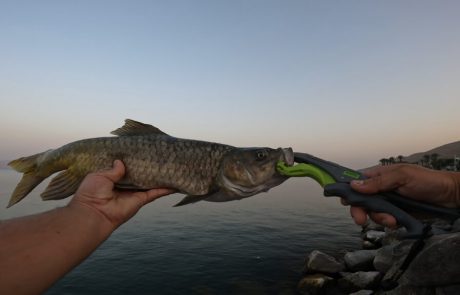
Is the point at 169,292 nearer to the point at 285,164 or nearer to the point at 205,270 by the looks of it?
the point at 205,270

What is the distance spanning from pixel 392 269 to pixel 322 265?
741cm

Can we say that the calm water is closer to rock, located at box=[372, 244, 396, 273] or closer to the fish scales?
rock, located at box=[372, 244, 396, 273]

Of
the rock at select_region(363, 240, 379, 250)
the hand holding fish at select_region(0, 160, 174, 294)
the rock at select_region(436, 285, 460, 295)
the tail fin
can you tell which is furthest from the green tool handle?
the rock at select_region(363, 240, 379, 250)

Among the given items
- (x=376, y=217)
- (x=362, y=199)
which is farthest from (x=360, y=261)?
(x=362, y=199)

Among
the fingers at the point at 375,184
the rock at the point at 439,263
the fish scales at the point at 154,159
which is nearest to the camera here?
the fingers at the point at 375,184

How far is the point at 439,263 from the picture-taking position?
41.5ft

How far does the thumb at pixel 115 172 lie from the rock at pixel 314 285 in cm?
2134

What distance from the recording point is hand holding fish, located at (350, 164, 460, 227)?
15.1 feet

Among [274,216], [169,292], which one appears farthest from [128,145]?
[274,216]

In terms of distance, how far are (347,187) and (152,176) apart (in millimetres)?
3394

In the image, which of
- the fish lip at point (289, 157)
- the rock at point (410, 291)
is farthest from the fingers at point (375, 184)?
the rock at point (410, 291)

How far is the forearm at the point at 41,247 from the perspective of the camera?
302 cm

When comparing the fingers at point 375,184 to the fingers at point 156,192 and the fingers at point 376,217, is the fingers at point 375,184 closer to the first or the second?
the fingers at point 376,217

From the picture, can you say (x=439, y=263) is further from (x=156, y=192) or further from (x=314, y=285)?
(x=156, y=192)
